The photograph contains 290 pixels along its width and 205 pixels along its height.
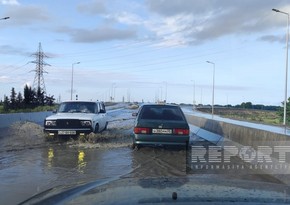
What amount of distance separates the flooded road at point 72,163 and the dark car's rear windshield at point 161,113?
110 cm

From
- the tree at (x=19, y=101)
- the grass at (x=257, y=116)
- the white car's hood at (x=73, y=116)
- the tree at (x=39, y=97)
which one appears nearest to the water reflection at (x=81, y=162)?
the white car's hood at (x=73, y=116)

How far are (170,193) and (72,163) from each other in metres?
8.79

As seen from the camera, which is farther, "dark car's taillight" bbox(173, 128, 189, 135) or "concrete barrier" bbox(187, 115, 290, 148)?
"dark car's taillight" bbox(173, 128, 189, 135)

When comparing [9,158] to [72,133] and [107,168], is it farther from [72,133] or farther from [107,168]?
[72,133]

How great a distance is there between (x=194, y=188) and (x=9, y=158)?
10.2m

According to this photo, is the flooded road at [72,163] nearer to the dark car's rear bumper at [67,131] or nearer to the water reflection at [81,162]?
the water reflection at [81,162]

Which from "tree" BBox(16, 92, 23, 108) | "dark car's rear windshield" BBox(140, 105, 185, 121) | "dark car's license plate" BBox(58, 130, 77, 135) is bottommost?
"dark car's license plate" BBox(58, 130, 77, 135)

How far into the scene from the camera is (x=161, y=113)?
15.3 meters

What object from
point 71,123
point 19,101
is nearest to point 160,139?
point 71,123

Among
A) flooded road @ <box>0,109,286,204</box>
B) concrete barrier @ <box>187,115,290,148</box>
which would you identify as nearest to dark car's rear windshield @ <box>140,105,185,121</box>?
flooded road @ <box>0,109,286,204</box>

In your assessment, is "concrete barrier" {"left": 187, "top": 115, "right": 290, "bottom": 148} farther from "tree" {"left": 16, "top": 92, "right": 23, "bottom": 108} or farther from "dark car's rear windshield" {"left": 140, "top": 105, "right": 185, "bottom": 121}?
"tree" {"left": 16, "top": 92, "right": 23, "bottom": 108}

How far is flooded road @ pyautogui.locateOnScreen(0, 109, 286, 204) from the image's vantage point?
8.78 metres

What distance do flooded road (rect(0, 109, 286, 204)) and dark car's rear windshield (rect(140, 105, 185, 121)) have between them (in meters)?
1.10

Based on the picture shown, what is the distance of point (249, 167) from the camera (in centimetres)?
1127
